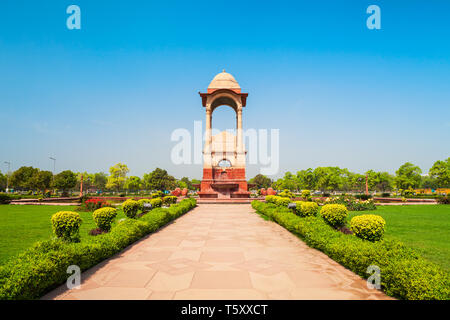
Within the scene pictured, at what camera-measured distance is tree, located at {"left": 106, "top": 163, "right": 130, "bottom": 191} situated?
206 ft

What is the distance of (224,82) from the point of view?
33.5m

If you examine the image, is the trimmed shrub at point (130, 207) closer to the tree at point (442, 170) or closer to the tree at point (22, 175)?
the tree at point (22, 175)

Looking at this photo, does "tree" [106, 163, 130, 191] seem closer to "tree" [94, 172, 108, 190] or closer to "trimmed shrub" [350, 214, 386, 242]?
"tree" [94, 172, 108, 190]

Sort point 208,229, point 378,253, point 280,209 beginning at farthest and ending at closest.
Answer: point 280,209 < point 208,229 < point 378,253

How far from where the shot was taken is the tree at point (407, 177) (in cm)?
5340

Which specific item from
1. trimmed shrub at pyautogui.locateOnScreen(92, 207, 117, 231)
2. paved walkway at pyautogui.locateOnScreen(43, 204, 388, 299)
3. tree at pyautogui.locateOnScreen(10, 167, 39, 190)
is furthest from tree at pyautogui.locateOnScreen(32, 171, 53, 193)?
paved walkway at pyautogui.locateOnScreen(43, 204, 388, 299)

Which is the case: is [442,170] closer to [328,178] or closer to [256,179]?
[328,178]

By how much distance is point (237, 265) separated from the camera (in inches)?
204

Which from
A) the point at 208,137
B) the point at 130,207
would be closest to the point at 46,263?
the point at 130,207
